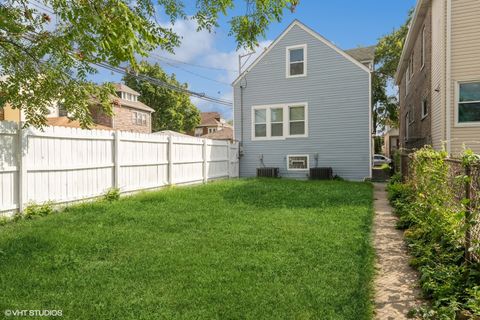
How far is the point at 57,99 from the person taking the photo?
6031 millimetres

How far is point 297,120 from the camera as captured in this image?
1494 centimetres

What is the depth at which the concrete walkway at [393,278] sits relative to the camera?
2.95 m

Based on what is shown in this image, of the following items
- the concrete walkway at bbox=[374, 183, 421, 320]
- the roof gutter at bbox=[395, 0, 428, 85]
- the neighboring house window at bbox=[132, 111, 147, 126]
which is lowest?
the concrete walkway at bbox=[374, 183, 421, 320]

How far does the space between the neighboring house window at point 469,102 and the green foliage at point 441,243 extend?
13.9 ft

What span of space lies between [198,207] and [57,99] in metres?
3.40

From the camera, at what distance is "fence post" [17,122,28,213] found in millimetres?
6222

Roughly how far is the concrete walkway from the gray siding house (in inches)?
342

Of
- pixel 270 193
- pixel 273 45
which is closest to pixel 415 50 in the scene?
pixel 273 45

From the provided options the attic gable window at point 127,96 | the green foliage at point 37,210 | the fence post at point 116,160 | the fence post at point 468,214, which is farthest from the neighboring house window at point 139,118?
the fence post at point 468,214

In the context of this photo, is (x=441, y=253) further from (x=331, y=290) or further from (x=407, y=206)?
(x=407, y=206)

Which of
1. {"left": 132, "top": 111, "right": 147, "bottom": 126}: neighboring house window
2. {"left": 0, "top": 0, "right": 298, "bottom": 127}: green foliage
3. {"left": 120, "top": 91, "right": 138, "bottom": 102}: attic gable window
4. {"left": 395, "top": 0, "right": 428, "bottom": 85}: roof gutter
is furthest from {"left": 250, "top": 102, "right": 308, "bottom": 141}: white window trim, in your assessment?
{"left": 120, "top": 91, "right": 138, "bottom": 102}: attic gable window

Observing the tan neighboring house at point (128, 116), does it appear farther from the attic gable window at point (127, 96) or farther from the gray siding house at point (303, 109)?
the gray siding house at point (303, 109)

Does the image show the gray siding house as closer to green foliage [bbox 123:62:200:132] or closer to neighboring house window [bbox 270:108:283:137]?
neighboring house window [bbox 270:108:283:137]

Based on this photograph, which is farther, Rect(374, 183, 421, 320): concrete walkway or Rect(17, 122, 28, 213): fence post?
Rect(17, 122, 28, 213): fence post
